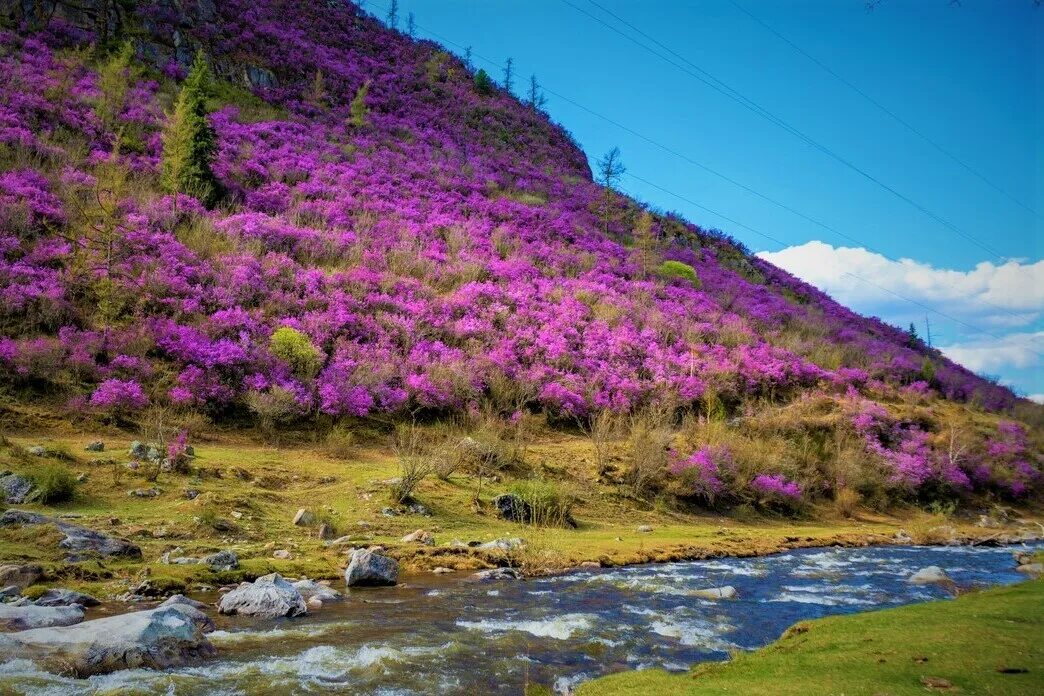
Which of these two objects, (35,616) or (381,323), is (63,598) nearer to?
(35,616)

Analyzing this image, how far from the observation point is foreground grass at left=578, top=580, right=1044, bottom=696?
12.2ft

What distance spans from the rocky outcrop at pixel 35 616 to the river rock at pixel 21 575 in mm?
854

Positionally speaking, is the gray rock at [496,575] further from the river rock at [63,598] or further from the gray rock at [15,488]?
the gray rock at [15,488]

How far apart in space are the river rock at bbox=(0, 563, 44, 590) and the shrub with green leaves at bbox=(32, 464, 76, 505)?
2947 millimetres

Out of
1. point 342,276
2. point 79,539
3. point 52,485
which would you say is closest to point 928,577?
point 79,539

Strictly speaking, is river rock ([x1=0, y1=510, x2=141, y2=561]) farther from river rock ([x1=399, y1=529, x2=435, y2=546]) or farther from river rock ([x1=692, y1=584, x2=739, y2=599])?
river rock ([x1=692, y1=584, x2=739, y2=599])

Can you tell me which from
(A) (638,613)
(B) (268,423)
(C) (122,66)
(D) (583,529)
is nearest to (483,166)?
(C) (122,66)

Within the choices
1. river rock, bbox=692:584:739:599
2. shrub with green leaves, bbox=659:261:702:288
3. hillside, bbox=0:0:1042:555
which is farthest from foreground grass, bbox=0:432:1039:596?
shrub with green leaves, bbox=659:261:702:288

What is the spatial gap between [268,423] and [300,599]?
9811mm

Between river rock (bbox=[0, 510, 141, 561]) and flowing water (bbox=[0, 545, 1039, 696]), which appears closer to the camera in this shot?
flowing water (bbox=[0, 545, 1039, 696])

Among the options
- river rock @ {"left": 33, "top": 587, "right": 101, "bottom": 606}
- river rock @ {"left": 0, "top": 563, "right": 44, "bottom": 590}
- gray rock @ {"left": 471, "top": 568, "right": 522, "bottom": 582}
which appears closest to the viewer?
river rock @ {"left": 33, "top": 587, "right": 101, "bottom": 606}

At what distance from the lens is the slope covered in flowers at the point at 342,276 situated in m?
16.3

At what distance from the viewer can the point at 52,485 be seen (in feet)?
30.2

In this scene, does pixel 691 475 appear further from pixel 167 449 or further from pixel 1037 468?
pixel 1037 468
